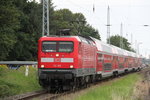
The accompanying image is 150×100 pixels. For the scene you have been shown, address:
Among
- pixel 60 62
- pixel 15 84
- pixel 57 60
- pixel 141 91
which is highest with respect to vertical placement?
pixel 57 60

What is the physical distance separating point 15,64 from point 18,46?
16.8m

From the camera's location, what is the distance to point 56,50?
778 inches

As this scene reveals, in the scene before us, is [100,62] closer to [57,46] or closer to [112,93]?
[57,46]

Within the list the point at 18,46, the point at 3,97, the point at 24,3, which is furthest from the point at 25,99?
the point at 24,3

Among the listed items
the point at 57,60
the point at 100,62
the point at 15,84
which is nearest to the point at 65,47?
the point at 57,60

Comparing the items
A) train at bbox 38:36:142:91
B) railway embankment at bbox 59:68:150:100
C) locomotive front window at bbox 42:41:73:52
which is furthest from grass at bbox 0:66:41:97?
railway embankment at bbox 59:68:150:100

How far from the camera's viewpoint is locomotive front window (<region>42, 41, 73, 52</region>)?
19.8 meters

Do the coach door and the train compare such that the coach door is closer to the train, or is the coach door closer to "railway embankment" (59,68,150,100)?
"railway embankment" (59,68,150,100)

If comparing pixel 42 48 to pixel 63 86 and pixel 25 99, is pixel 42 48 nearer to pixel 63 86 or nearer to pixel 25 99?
pixel 63 86

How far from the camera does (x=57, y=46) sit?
19812 millimetres

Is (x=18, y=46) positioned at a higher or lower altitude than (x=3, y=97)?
higher

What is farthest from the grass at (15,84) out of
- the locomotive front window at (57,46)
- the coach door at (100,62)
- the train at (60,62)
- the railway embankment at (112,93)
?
the coach door at (100,62)

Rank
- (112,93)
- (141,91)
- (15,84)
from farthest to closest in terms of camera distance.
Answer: (15,84)
(141,91)
(112,93)

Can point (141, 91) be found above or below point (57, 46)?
below
